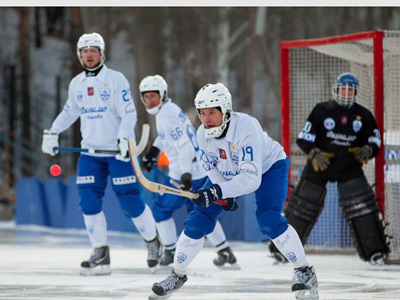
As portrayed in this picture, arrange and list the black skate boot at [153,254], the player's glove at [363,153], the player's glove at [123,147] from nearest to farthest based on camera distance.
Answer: the player's glove at [123,147], the black skate boot at [153,254], the player's glove at [363,153]

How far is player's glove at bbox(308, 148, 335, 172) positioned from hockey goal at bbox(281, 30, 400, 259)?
0.67 metres

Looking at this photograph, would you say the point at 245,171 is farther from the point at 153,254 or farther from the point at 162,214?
the point at 162,214

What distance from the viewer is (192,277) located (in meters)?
8.00

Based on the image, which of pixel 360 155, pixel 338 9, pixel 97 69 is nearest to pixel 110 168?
pixel 97 69

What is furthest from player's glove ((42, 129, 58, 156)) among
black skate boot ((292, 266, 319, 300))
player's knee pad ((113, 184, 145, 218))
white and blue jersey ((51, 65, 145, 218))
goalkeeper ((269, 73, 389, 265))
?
black skate boot ((292, 266, 319, 300))

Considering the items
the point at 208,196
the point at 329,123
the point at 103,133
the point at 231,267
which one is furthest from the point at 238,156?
the point at 329,123

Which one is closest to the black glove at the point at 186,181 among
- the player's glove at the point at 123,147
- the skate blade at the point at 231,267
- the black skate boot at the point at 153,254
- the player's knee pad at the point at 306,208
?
the black skate boot at the point at 153,254

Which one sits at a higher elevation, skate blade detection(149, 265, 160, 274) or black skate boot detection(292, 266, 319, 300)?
black skate boot detection(292, 266, 319, 300)

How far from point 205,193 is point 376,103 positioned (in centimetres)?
405

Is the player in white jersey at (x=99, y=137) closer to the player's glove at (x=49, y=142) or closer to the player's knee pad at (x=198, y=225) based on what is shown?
the player's glove at (x=49, y=142)

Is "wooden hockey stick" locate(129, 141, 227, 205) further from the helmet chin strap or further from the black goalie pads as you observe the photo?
the black goalie pads

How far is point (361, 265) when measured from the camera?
923cm

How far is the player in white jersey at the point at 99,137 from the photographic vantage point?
27.3 ft

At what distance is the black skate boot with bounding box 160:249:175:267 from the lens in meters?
8.87
